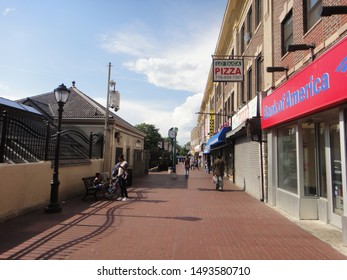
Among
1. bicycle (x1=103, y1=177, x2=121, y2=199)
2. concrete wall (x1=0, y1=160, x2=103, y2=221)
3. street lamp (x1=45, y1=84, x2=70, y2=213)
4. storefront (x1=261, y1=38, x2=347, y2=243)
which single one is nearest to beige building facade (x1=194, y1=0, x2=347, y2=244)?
storefront (x1=261, y1=38, x2=347, y2=243)

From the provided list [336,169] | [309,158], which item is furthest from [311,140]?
[336,169]

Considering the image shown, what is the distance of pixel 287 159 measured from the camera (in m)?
9.51

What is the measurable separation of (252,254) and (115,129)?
14.9 metres

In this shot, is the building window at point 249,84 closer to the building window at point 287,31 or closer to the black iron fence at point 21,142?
the building window at point 287,31

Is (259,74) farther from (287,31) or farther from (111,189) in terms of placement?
(111,189)

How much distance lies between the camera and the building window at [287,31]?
9.67 metres

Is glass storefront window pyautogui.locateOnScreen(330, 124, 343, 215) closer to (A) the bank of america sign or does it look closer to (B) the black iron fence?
(A) the bank of america sign

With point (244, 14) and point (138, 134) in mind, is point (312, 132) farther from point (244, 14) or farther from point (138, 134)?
point (138, 134)

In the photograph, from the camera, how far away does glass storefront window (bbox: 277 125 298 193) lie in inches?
350

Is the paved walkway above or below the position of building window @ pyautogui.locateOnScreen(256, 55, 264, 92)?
below

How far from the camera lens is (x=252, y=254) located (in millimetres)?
4973

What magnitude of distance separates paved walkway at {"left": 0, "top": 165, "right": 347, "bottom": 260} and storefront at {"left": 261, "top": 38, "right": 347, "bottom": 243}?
0.86 m

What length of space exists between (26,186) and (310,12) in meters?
9.41

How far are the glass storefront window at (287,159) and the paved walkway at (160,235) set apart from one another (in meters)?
1.04
